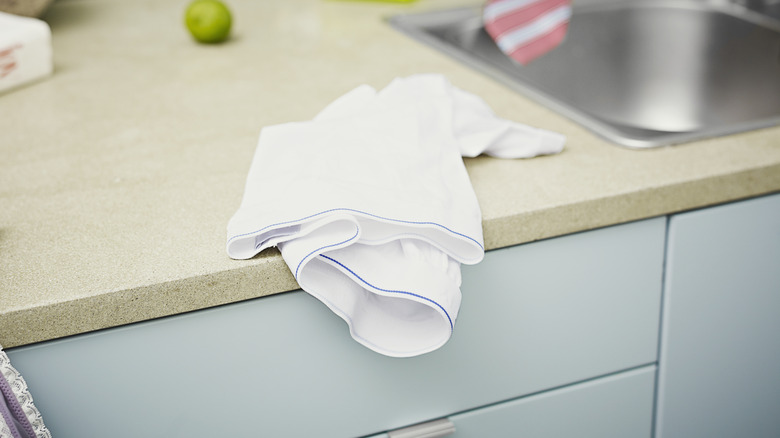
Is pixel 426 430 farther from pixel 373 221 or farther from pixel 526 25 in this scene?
pixel 526 25

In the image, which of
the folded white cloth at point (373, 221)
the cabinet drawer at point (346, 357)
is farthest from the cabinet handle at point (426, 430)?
the folded white cloth at point (373, 221)

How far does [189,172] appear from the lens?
0.76m

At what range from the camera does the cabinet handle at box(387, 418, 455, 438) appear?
738 mm

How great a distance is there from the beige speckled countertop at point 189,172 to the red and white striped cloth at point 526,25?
0.56ft

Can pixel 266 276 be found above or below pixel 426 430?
above

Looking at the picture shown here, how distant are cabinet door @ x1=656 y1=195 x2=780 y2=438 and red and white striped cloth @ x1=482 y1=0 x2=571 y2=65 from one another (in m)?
0.58

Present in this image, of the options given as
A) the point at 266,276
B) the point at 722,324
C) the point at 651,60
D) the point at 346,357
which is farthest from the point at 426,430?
the point at 651,60

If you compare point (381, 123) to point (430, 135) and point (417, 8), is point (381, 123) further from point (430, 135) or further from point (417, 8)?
point (417, 8)

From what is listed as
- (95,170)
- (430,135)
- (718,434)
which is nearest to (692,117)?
(718,434)

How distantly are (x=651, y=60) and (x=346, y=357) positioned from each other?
0.94m

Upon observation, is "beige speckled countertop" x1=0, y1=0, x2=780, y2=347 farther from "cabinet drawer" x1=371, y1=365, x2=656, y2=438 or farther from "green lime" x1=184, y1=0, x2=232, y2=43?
"cabinet drawer" x1=371, y1=365, x2=656, y2=438

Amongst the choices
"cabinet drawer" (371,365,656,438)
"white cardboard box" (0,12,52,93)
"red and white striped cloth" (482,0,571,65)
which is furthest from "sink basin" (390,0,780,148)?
"white cardboard box" (0,12,52,93)

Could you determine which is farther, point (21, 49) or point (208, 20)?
point (208, 20)

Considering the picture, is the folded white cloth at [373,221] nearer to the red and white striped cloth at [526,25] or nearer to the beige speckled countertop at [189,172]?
the beige speckled countertop at [189,172]
